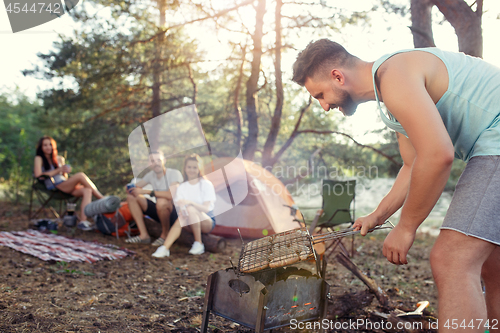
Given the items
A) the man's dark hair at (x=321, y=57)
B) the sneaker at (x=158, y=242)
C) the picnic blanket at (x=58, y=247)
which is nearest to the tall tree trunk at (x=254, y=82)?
the sneaker at (x=158, y=242)

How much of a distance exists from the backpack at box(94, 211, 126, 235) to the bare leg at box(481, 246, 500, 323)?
4.68 m

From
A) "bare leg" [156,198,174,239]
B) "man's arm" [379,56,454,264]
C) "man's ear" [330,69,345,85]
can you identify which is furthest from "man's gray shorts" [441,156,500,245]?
"bare leg" [156,198,174,239]

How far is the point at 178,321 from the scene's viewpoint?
7.89 ft

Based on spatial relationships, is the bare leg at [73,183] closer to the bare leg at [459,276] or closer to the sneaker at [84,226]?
the sneaker at [84,226]

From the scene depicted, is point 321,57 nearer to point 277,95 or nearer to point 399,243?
point 399,243

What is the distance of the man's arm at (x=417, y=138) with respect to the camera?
1.10 meters

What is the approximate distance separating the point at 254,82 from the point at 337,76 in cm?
645

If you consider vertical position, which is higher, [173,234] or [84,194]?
→ [84,194]

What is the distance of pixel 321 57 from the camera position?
56.1 inches

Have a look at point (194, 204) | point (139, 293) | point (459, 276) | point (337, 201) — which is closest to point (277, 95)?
point (337, 201)

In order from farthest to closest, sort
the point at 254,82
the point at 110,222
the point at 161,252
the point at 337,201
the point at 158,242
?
the point at 254,82
the point at 337,201
the point at 110,222
the point at 158,242
the point at 161,252

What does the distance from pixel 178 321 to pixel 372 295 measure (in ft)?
5.03

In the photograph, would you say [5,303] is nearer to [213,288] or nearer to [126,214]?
[213,288]

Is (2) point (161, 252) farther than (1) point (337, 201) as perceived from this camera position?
No
